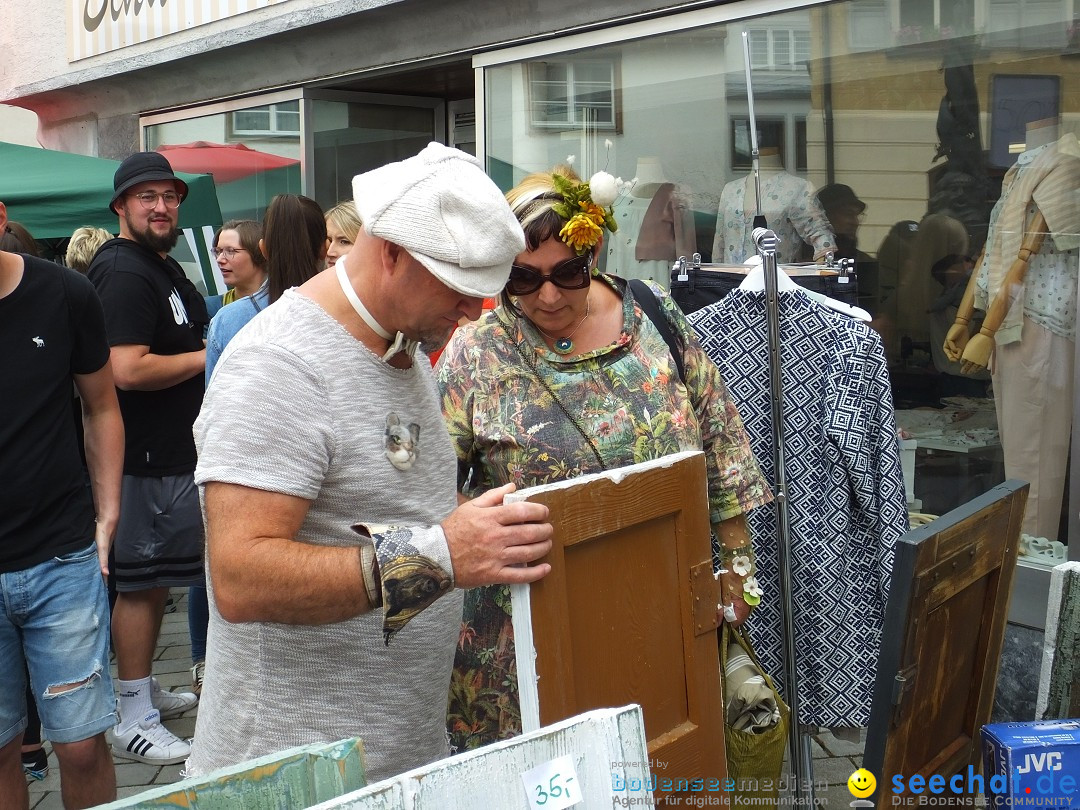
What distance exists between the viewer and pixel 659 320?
8.23ft

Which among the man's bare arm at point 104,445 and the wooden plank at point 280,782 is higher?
the man's bare arm at point 104,445

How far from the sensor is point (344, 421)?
1.64m

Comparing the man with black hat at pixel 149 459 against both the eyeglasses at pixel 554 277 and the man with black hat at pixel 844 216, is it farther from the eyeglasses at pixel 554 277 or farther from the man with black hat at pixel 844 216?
the man with black hat at pixel 844 216

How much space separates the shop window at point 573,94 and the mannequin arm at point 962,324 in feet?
7.39

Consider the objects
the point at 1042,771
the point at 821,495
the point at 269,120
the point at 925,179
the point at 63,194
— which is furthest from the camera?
the point at 269,120

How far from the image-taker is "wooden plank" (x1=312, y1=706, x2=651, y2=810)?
1.25 m

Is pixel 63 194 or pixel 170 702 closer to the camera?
pixel 170 702

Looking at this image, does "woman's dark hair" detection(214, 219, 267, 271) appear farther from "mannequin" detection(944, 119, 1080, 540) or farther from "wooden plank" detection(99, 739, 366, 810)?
"wooden plank" detection(99, 739, 366, 810)

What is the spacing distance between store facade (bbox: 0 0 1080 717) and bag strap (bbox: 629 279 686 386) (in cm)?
231

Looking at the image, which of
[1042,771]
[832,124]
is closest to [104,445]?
[1042,771]

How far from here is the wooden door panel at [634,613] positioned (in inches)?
65.5

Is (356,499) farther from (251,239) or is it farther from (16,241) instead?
(251,239)

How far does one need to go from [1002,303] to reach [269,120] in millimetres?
5986

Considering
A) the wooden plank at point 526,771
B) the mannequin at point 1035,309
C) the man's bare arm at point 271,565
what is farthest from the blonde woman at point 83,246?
the wooden plank at point 526,771
